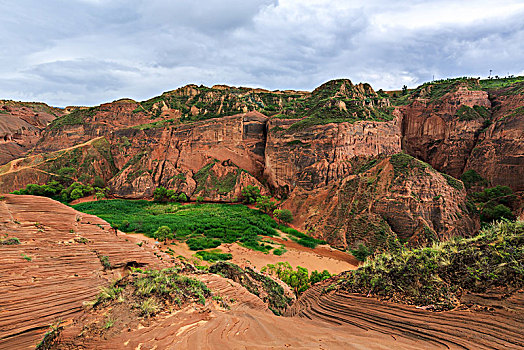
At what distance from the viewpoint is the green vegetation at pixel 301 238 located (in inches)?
900

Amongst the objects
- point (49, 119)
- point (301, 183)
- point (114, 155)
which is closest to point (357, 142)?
point (301, 183)

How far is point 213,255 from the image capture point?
1877cm

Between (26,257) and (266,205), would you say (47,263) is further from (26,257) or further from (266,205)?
(266,205)

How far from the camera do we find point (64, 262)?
17.9 feet

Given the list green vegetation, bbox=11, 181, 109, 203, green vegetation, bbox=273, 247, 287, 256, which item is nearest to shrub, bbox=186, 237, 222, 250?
green vegetation, bbox=273, 247, 287, 256

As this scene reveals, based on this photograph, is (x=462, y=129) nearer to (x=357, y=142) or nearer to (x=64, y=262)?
(x=357, y=142)

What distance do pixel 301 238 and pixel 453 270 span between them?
22327 millimetres

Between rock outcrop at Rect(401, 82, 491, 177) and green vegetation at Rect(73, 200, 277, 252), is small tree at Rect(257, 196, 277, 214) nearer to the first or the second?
green vegetation at Rect(73, 200, 277, 252)

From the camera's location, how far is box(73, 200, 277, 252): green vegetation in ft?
74.6

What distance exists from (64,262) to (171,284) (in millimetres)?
2859

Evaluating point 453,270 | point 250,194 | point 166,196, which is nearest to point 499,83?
point 250,194

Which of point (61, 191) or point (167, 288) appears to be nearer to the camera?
point (167, 288)

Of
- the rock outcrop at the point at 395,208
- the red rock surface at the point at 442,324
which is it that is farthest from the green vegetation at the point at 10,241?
the rock outcrop at the point at 395,208

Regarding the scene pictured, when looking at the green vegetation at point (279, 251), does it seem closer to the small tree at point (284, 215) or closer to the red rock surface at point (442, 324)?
the small tree at point (284, 215)
